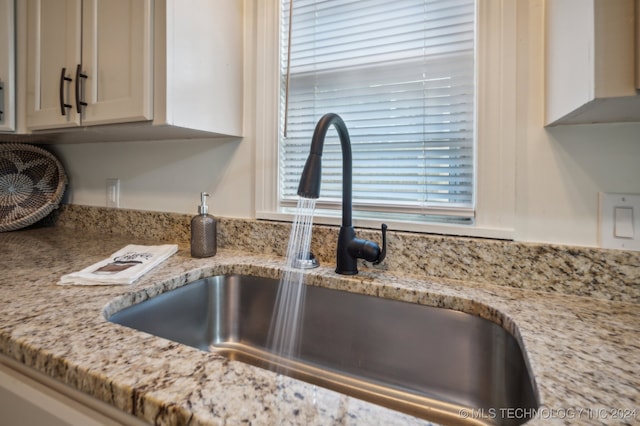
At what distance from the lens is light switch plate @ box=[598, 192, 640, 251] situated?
678 mm

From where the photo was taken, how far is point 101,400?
0.40 metres

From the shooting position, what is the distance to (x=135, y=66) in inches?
35.0

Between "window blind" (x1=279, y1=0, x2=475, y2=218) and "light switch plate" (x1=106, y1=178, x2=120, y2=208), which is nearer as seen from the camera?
"window blind" (x1=279, y1=0, x2=475, y2=218)

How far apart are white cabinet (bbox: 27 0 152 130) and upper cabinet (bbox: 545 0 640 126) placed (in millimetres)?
979

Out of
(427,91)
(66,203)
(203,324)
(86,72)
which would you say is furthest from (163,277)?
(66,203)

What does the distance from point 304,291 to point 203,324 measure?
0.30 meters

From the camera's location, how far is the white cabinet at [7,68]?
116 cm

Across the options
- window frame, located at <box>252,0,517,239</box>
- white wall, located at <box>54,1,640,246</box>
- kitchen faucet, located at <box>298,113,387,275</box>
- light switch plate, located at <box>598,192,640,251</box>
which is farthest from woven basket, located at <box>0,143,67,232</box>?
light switch plate, located at <box>598,192,640,251</box>

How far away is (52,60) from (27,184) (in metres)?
0.68

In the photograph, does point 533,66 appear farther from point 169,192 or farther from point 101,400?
point 169,192

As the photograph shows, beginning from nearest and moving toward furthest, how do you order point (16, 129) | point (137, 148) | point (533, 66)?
point (533, 66) < point (16, 129) < point (137, 148)

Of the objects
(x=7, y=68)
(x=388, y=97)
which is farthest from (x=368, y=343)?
(x=7, y=68)

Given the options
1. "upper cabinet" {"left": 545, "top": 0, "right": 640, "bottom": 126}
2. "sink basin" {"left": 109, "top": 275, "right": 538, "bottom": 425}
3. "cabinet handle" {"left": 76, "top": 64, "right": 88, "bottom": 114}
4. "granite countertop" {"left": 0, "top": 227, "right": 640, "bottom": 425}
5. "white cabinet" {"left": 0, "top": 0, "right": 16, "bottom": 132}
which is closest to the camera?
"granite countertop" {"left": 0, "top": 227, "right": 640, "bottom": 425}

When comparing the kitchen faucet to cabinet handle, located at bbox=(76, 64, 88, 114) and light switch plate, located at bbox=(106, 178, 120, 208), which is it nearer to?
cabinet handle, located at bbox=(76, 64, 88, 114)
